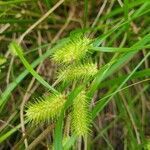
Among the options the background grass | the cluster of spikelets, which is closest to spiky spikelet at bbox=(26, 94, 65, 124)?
the cluster of spikelets

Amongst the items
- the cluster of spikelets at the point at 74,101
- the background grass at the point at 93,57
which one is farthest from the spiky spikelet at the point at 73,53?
the background grass at the point at 93,57

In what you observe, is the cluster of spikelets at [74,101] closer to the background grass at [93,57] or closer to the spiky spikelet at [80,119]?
the spiky spikelet at [80,119]

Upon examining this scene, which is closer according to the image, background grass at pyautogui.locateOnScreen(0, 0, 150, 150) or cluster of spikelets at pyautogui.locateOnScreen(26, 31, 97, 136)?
cluster of spikelets at pyautogui.locateOnScreen(26, 31, 97, 136)

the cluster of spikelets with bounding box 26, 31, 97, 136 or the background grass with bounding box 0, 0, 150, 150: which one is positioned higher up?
the background grass with bounding box 0, 0, 150, 150

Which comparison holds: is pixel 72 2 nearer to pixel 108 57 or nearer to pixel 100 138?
pixel 108 57

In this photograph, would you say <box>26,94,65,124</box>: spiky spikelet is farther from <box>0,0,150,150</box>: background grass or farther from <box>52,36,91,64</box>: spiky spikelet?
<box>0,0,150,150</box>: background grass

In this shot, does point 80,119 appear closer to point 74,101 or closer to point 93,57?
point 74,101

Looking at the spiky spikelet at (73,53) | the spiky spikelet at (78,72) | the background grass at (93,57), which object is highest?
the background grass at (93,57)

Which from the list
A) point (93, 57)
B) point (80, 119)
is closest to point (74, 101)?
point (80, 119)

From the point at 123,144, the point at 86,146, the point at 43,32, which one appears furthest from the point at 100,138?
the point at 43,32
